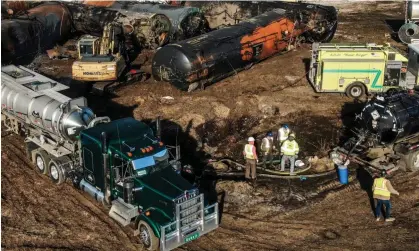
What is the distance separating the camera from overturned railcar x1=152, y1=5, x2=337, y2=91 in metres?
26.8

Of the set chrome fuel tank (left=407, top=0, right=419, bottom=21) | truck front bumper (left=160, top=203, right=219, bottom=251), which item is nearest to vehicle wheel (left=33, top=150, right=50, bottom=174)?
truck front bumper (left=160, top=203, right=219, bottom=251)

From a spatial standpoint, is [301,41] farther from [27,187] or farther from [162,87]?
[27,187]

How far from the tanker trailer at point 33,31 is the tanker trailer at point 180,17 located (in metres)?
4.02

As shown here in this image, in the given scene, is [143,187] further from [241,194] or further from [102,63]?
[102,63]

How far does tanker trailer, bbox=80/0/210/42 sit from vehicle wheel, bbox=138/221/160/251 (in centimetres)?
2225

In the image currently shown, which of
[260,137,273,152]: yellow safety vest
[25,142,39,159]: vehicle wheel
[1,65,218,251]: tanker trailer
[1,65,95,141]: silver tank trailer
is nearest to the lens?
[1,65,218,251]: tanker trailer

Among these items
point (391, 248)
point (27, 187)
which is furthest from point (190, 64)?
point (391, 248)

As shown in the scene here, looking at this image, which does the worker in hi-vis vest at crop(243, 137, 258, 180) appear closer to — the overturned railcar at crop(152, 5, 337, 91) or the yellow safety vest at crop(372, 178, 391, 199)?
the yellow safety vest at crop(372, 178, 391, 199)

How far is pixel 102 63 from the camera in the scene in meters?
27.5

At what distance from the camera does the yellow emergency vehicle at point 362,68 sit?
992 inches

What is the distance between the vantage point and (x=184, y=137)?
74.3ft

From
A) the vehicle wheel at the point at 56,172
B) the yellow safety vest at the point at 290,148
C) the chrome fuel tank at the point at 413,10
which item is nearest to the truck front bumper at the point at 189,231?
the yellow safety vest at the point at 290,148

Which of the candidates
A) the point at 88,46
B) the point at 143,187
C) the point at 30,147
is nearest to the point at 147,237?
the point at 143,187

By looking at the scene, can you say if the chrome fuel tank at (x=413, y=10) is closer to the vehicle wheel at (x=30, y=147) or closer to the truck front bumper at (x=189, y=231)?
the truck front bumper at (x=189, y=231)
